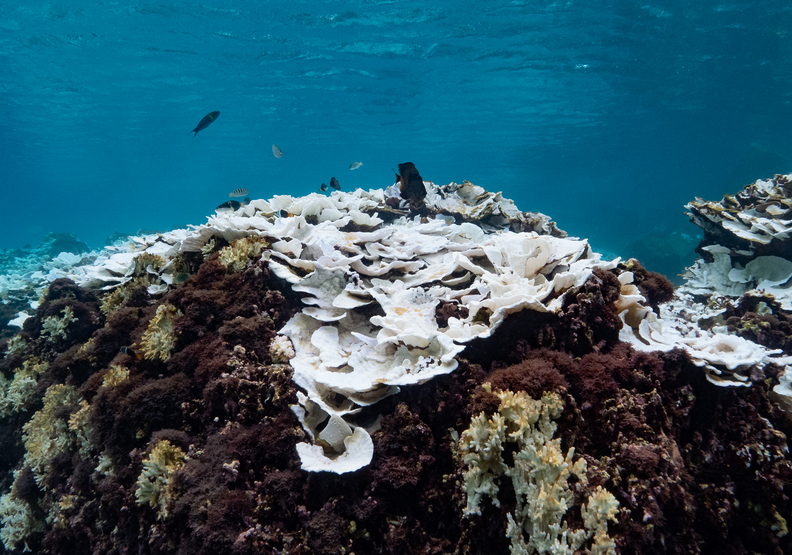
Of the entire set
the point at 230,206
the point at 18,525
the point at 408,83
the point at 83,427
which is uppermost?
the point at 230,206

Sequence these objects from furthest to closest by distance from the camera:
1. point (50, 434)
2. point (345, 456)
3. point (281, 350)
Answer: point (50, 434) → point (281, 350) → point (345, 456)

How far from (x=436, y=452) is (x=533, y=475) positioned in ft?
2.33

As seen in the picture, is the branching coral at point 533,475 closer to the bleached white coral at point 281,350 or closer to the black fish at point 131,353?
the bleached white coral at point 281,350

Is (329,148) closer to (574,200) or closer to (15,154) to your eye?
(15,154)

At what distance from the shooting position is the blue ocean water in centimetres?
2280

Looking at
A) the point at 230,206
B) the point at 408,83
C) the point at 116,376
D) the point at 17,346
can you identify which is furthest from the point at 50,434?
the point at 408,83

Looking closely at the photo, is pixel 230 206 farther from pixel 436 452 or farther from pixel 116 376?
pixel 436 452

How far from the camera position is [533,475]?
6.55 ft

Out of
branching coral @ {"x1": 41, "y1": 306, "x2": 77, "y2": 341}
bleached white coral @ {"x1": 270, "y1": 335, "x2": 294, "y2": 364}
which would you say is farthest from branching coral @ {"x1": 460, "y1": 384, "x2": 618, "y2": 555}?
branching coral @ {"x1": 41, "y1": 306, "x2": 77, "y2": 341}

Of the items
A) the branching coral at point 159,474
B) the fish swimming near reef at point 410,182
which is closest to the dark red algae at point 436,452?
the branching coral at point 159,474

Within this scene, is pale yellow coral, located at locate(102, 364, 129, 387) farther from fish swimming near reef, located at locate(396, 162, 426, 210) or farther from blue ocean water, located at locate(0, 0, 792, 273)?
blue ocean water, located at locate(0, 0, 792, 273)

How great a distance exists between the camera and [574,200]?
131375 mm

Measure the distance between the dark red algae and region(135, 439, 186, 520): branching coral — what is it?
1 centimetres

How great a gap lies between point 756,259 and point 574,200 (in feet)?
466
